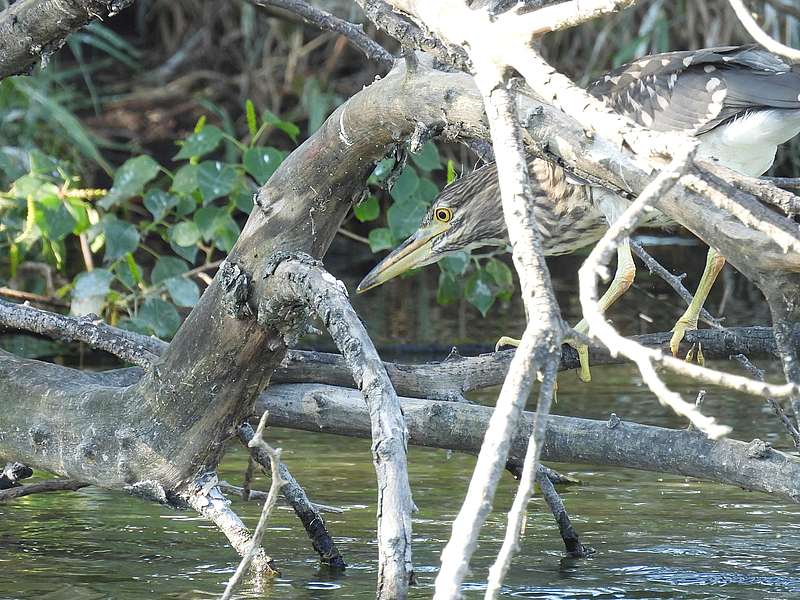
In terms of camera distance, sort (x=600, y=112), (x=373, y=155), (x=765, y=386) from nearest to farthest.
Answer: (x=765, y=386) < (x=600, y=112) < (x=373, y=155)

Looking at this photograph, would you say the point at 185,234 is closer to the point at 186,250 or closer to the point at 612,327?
the point at 186,250

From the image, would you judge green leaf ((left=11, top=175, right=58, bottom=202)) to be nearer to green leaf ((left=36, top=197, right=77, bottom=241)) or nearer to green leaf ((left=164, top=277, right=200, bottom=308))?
green leaf ((left=36, top=197, right=77, bottom=241))

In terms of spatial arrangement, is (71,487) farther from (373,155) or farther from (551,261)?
(551,261)

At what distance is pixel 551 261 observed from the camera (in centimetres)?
948

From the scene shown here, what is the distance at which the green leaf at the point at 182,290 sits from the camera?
504 cm

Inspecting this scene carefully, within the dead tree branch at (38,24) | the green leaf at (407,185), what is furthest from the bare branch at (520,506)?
the green leaf at (407,185)

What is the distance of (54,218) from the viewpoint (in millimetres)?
5270

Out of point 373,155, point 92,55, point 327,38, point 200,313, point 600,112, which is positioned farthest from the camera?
point 92,55

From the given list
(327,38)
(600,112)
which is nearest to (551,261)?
(327,38)

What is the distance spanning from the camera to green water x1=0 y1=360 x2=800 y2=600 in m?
3.11

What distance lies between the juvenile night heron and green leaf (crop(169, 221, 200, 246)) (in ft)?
2.85

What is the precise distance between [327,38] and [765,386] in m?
9.08

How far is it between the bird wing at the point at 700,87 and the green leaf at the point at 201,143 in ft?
4.93

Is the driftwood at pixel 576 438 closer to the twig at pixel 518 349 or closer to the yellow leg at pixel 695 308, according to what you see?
the yellow leg at pixel 695 308
